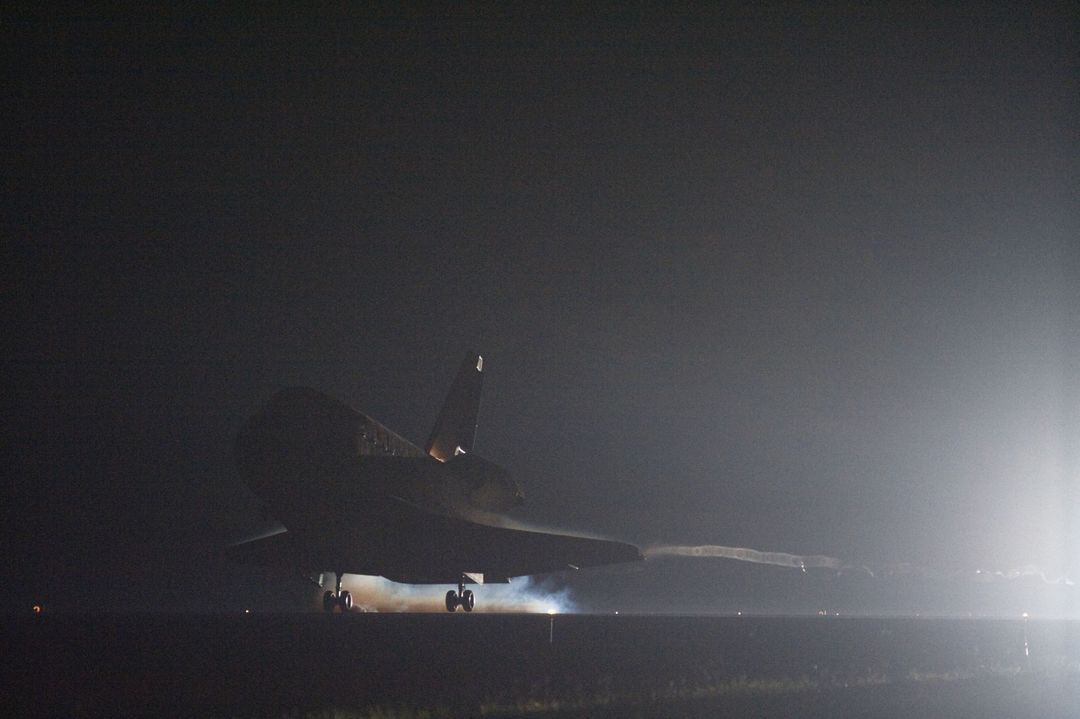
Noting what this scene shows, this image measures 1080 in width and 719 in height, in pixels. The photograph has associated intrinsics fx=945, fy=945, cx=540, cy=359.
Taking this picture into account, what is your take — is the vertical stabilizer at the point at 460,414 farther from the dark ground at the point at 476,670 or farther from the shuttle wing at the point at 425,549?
the dark ground at the point at 476,670

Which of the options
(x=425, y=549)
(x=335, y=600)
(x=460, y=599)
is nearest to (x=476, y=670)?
(x=425, y=549)

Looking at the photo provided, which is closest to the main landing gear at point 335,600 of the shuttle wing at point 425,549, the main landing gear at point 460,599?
the shuttle wing at point 425,549

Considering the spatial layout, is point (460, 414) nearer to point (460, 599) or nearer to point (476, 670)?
point (460, 599)

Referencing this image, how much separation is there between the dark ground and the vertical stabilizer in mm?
17510

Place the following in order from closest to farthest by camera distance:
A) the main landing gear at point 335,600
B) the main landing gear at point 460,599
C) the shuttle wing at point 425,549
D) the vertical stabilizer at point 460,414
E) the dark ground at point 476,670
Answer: the dark ground at point 476,670 < the shuttle wing at point 425,549 < the main landing gear at point 335,600 < the main landing gear at point 460,599 < the vertical stabilizer at point 460,414

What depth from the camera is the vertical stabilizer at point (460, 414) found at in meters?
42.4

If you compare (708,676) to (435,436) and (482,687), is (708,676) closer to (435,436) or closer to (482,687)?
(482,687)

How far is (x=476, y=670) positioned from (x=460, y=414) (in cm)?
2559

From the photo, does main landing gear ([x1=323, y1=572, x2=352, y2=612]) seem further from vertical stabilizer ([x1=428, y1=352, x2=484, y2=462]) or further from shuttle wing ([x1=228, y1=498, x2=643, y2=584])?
vertical stabilizer ([x1=428, y1=352, x2=484, y2=462])

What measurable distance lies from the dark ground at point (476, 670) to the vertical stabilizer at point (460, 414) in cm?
1751

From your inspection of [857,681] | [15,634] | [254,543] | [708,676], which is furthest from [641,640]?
[254,543]

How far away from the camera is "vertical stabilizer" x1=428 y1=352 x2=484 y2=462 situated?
42438 mm

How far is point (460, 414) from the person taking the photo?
43.8m

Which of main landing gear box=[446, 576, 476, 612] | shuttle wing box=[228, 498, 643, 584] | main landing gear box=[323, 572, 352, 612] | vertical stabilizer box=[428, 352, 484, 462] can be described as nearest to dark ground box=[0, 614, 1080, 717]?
shuttle wing box=[228, 498, 643, 584]
